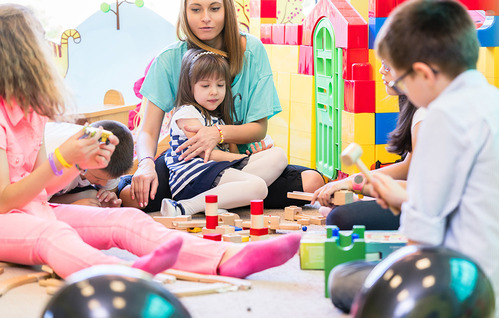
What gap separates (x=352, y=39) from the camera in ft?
7.29

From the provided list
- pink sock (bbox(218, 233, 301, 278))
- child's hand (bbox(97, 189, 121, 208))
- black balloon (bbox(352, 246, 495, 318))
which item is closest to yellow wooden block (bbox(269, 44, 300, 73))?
child's hand (bbox(97, 189, 121, 208))

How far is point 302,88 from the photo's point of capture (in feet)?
8.86

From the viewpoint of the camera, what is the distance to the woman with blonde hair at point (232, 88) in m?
1.97

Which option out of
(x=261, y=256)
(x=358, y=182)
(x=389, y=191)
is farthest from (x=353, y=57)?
(x=389, y=191)

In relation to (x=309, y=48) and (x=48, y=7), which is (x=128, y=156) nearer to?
(x=309, y=48)

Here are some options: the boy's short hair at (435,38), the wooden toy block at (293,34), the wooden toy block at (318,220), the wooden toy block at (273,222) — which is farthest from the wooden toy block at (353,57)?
the boy's short hair at (435,38)

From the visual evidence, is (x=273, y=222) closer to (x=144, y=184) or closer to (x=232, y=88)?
(x=144, y=184)

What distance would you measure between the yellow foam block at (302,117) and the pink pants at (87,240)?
135 cm

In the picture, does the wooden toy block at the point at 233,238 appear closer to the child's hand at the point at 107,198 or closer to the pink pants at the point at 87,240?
the pink pants at the point at 87,240

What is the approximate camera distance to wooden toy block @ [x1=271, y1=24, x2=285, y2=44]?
9.36 feet

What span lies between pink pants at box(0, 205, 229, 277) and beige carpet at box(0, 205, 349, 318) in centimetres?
5

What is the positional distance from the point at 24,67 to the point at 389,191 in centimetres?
81

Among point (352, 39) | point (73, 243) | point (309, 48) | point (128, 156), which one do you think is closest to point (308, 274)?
point (73, 243)

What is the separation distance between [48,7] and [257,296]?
2.30m
